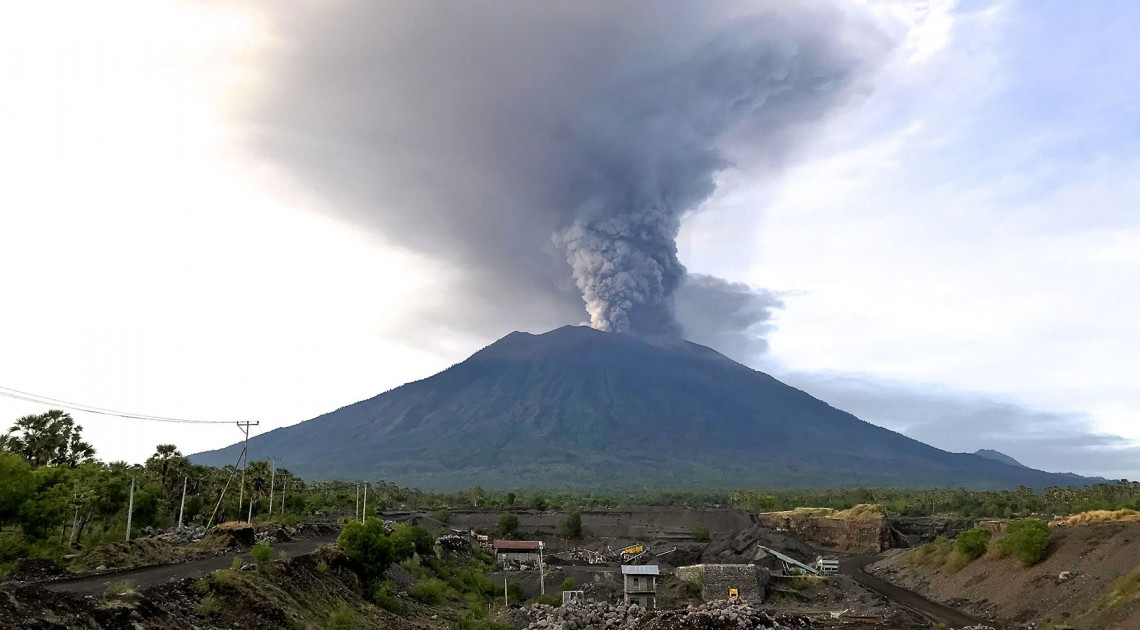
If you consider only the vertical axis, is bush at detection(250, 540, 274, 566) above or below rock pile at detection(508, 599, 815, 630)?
above

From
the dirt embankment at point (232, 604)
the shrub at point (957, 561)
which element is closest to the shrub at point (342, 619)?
the dirt embankment at point (232, 604)

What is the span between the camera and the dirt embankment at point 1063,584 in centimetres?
3888

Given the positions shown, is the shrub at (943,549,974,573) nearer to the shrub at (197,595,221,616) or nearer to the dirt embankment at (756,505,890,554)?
the dirt embankment at (756,505,890,554)

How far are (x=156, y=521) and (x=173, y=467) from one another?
9042 mm

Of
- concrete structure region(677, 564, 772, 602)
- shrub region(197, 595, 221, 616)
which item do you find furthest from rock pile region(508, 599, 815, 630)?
shrub region(197, 595, 221, 616)

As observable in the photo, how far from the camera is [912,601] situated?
54469 millimetres

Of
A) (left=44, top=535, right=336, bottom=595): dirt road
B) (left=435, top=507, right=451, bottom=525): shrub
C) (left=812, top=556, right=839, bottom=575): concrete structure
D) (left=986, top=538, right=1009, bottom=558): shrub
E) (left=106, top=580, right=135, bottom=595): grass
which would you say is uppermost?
(left=106, top=580, right=135, bottom=595): grass

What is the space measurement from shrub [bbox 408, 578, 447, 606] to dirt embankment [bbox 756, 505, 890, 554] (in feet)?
198

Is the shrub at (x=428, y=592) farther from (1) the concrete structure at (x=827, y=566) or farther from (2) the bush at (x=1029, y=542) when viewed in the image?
(2) the bush at (x=1029, y=542)

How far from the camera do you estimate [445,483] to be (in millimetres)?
193250

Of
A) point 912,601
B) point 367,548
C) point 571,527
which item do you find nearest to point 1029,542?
point 912,601

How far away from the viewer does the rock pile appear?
38.3 m

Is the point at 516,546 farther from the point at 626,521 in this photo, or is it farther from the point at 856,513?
the point at 856,513

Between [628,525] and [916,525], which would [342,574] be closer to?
[628,525]
